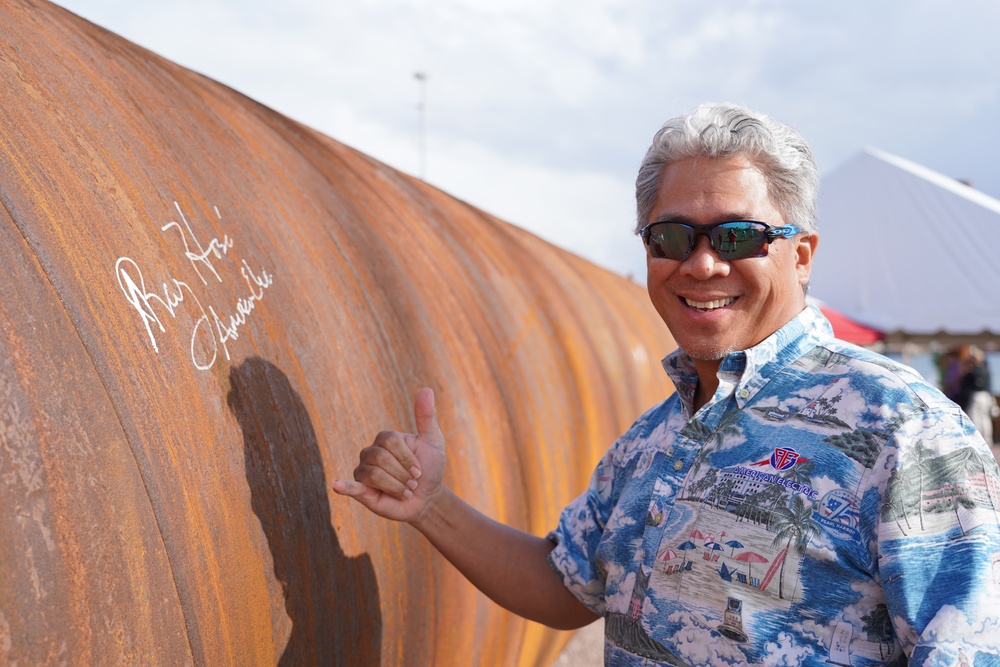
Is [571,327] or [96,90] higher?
[571,327]

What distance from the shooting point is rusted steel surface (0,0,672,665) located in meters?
0.88

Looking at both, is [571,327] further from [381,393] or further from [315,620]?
[315,620]

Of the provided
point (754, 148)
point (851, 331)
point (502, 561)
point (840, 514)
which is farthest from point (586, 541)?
point (851, 331)

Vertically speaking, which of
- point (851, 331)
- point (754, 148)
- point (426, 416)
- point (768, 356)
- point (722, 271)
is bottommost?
point (426, 416)

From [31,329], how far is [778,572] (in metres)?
1.05

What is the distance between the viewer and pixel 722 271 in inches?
57.6

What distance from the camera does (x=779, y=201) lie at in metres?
→ 1.48

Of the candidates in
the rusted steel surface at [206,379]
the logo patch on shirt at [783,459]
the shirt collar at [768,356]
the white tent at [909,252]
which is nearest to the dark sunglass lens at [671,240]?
the shirt collar at [768,356]

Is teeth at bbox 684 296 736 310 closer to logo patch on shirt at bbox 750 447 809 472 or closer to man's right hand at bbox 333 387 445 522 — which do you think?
logo patch on shirt at bbox 750 447 809 472

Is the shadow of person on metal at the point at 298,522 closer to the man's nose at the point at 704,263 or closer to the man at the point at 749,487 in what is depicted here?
the man at the point at 749,487

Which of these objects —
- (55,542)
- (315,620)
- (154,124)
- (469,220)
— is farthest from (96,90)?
(469,220)

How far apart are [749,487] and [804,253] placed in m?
0.49

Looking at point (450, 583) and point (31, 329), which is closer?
point (31, 329)

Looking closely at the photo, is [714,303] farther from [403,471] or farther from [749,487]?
[403,471]
